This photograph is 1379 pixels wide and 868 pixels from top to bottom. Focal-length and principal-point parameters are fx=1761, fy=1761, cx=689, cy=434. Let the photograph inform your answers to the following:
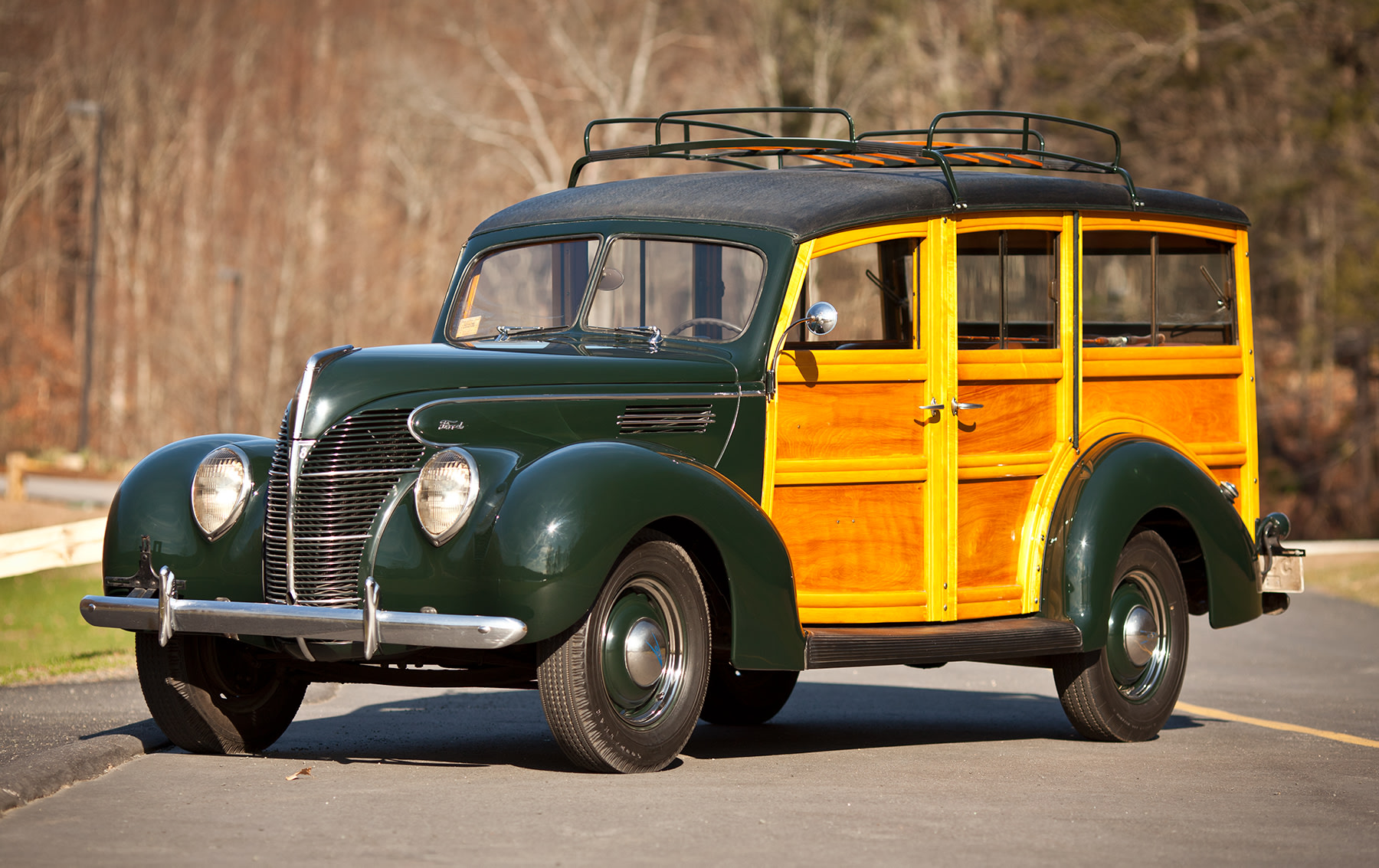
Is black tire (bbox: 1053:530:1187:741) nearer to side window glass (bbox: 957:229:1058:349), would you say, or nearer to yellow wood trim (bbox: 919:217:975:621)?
yellow wood trim (bbox: 919:217:975:621)

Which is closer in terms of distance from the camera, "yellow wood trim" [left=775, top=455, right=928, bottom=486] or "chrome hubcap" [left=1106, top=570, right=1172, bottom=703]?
"yellow wood trim" [left=775, top=455, right=928, bottom=486]

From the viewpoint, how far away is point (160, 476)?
24.6 ft

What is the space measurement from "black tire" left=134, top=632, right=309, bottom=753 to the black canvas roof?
2.42m

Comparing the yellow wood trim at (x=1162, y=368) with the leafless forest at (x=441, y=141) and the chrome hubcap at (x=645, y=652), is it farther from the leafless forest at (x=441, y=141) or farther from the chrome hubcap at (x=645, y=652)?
the leafless forest at (x=441, y=141)

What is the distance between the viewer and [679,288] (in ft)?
25.5

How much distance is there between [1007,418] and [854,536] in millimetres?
1106

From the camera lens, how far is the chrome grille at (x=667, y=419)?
23.4 feet

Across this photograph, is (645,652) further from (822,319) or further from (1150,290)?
(1150,290)

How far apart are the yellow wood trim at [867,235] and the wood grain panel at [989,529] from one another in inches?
46.7

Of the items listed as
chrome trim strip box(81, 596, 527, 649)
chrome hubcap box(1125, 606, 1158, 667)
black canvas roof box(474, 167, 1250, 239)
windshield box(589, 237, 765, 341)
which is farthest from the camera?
chrome hubcap box(1125, 606, 1158, 667)

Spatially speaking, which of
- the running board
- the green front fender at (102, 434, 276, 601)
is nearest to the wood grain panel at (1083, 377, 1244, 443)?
the running board

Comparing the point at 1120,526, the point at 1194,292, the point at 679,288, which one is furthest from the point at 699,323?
the point at 1194,292

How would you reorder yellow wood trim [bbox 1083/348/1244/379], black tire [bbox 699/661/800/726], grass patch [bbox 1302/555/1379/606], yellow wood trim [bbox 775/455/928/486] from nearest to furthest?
yellow wood trim [bbox 775/455/928/486], yellow wood trim [bbox 1083/348/1244/379], black tire [bbox 699/661/800/726], grass patch [bbox 1302/555/1379/606]

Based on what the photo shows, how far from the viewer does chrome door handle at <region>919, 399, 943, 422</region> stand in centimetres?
796
